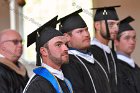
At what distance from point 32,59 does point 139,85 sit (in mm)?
1693

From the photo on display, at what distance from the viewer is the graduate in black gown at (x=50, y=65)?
3.30 metres

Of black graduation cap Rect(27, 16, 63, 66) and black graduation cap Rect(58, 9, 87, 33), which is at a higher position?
black graduation cap Rect(58, 9, 87, 33)

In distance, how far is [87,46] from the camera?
410 centimetres

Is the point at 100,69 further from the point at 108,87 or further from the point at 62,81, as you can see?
the point at 62,81

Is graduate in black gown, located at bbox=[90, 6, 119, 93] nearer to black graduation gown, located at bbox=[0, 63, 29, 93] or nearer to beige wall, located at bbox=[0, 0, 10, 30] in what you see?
black graduation gown, located at bbox=[0, 63, 29, 93]

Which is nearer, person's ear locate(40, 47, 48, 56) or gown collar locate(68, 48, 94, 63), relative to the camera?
person's ear locate(40, 47, 48, 56)

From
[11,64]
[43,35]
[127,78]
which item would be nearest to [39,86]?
[43,35]

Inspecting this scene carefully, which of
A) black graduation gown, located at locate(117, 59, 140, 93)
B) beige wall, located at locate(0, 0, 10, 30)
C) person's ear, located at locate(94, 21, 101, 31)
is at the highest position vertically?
beige wall, located at locate(0, 0, 10, 30)

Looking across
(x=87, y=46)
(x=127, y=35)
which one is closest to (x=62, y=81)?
(x=87, y=46)

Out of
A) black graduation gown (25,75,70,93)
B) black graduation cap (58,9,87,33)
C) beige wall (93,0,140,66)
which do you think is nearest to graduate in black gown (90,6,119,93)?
black graduation cap (58,9,87,33)

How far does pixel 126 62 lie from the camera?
514cm

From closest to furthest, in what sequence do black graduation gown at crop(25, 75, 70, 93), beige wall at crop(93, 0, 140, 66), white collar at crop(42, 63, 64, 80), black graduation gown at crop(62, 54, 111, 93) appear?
1. black graduation gown at crop(25, 75, 70, 93)
2. white collar at crop(42, 63, 64, 80)
3. black graduation gown at crop(62, 54, 111, 93)
4. beige wall at crop(93, 0, 140, 66)

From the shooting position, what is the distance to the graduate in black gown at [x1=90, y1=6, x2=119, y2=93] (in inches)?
177

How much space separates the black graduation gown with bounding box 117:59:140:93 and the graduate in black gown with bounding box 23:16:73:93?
133 cm
